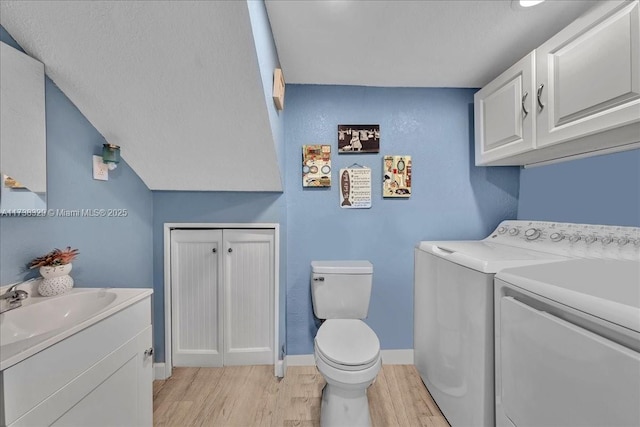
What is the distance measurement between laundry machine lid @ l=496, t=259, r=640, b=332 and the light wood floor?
1.04 meters

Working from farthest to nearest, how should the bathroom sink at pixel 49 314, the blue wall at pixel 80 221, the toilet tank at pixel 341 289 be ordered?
1. the toilet tank at pixel 341 289
2. the blue wall at pixel 80 221
3. the bathroom sink at pixel 49 314

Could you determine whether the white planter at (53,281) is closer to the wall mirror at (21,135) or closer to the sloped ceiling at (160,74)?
the wall mirror at (21,135)

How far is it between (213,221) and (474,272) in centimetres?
164

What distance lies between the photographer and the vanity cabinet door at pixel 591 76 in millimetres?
1004

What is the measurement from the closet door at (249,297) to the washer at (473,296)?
3.59 feet

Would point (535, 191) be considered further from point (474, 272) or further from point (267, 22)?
point (267, 22)

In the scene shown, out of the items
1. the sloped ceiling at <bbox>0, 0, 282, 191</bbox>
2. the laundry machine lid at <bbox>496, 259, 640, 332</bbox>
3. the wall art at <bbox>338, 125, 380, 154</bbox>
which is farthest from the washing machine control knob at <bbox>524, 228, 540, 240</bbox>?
the sloped ceiling at <bbox>0, 0, 282, 191</bbox>

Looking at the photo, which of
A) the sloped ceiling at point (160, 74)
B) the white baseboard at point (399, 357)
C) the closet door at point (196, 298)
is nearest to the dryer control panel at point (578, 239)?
the white baseboard at point (399, 357)

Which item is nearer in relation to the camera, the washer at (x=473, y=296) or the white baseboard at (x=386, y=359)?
the washer at (x=473, y=296)

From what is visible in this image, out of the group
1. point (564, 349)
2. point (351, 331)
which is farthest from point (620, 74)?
point (351, 331)

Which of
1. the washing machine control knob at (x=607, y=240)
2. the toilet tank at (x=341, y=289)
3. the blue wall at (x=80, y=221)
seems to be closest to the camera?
the blue wall at (x=80, y=221)

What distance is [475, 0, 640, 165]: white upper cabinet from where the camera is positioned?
1.02 meters

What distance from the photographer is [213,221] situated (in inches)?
73.7

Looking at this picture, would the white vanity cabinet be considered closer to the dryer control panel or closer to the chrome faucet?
the chrome faucet
